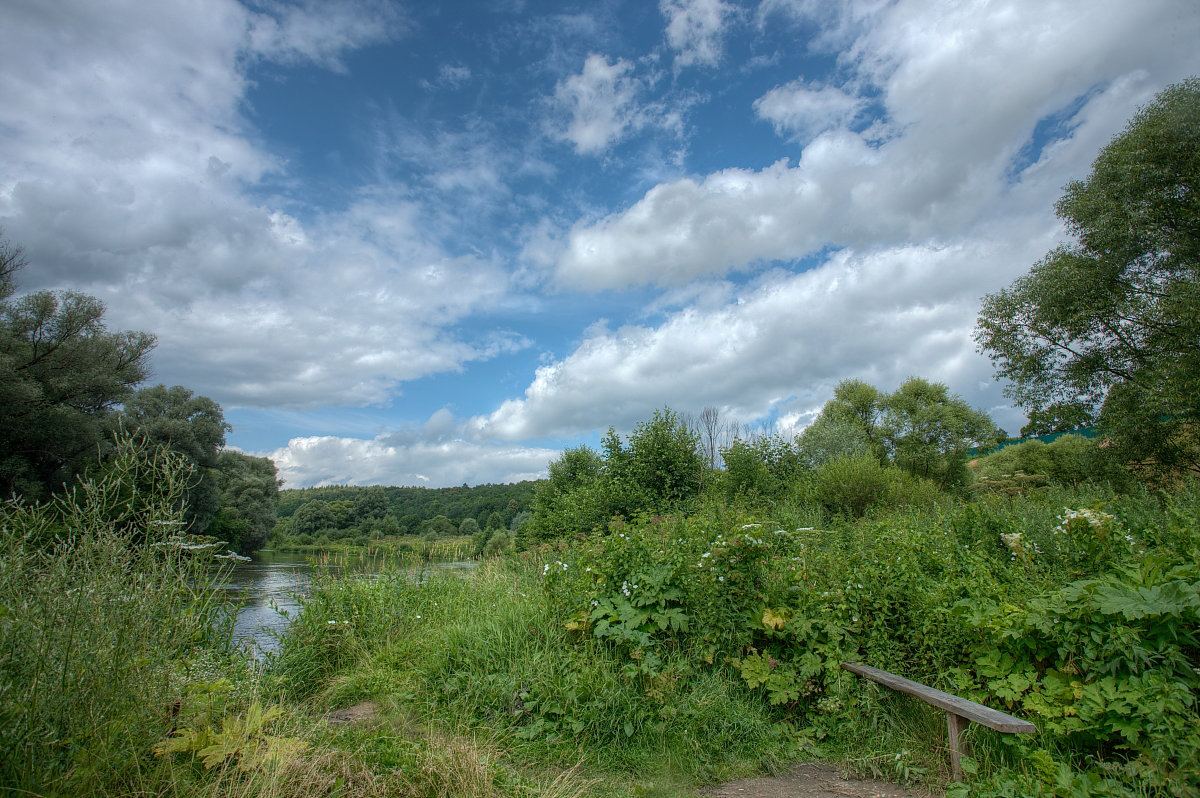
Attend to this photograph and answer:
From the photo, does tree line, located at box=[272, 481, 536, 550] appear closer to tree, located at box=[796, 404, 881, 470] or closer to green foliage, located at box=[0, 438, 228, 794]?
tree, located at box=[796, 404, 881, 470]

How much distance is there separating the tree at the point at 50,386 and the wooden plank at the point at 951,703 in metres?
25.7

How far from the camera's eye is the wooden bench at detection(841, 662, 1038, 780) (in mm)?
3047

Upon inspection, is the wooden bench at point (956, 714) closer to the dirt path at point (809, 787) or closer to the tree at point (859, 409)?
Result: the dirt path at point (809, 787)

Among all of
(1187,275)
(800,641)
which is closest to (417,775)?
(800,641)

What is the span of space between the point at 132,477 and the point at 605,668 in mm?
3404

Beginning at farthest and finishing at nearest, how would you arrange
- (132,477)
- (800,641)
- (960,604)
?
(800,641) → (960,604) → (132,477)

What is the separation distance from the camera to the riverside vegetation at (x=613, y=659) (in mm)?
2521

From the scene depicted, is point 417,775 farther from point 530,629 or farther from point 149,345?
point 149,345

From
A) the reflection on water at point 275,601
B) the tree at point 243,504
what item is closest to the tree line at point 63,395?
the tree at point 243,504

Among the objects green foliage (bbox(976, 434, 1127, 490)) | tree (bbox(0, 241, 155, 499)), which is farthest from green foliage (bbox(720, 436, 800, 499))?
tree (bbox(0, 241, 155, 499))

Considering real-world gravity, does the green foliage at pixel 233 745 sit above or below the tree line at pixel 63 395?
below

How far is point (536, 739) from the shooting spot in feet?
13.4

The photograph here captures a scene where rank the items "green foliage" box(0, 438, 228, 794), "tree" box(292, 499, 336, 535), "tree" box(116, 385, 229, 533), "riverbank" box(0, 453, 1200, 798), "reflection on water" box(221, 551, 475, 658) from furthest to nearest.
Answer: "tree" box(292, 499, 336, 535), "tree" box(116, 385, 229, 533), "reflection on water" box(221, 551, 475, 658), "riverbank" box(0, 453, 1200, 798), "green foliage" box(0, 438, 228, 794)

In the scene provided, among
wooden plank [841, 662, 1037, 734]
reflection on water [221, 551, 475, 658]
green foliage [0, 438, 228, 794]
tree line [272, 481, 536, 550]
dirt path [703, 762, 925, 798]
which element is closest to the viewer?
green foliage [0, 438, 228, 794]
